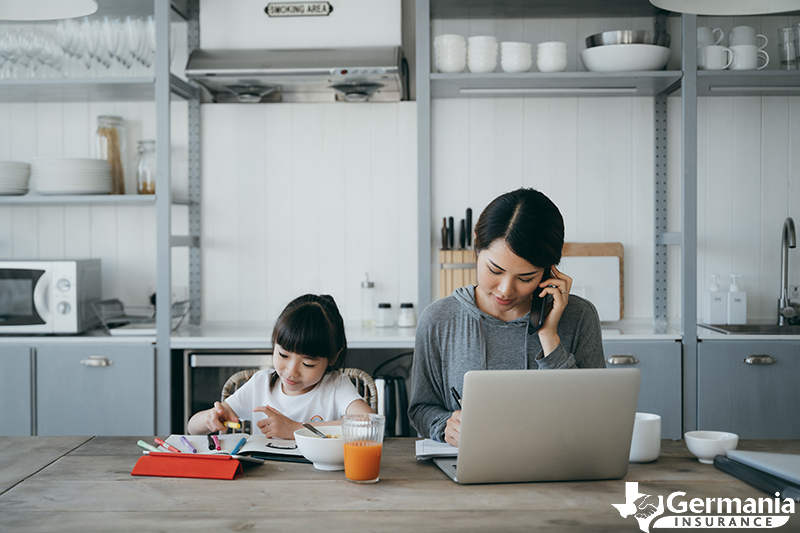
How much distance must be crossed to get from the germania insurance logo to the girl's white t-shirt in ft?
2.80

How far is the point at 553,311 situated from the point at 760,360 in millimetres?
1409

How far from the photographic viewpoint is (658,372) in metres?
2.54

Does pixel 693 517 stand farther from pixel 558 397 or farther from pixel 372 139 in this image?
pixel 372 139

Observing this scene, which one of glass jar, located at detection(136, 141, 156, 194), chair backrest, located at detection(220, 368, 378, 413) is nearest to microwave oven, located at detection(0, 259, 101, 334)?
glass jar, located at detection(136, 141, 156, 194)

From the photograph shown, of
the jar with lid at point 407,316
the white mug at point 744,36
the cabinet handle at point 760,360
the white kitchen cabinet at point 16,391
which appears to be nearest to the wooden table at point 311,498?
the cabinet handle at point 760,360

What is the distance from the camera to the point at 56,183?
2697 mm

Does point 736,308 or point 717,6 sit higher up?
point 717,6

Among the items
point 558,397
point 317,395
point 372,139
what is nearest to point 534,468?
point 558,397

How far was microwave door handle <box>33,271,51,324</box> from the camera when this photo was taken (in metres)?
2.63

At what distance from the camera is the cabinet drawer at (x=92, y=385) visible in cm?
259

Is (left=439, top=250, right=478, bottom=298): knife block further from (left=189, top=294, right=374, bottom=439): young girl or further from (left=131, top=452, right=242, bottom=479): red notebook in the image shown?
(left=131, top=452, right=242, bottom=479): red notebook

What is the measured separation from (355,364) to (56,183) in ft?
4.87

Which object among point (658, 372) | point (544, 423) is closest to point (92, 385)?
point (544, 423)

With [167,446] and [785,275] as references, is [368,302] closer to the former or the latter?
[167,446]
